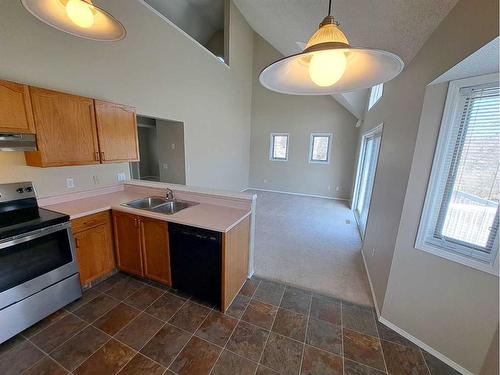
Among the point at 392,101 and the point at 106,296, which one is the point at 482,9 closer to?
the point at 392,101

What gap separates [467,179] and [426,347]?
4.67ft

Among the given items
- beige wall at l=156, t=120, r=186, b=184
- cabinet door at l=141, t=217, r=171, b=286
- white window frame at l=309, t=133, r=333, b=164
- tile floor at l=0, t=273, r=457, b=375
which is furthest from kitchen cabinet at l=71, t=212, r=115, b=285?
white window frame at l=309, t=133, r=333, b=164

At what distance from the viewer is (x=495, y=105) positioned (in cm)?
135

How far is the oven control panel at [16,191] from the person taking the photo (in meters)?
1.81

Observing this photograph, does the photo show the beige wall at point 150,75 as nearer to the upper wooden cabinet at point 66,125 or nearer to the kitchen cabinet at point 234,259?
the upper wooden cabinet at point 66,125

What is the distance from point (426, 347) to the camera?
67.6 inches


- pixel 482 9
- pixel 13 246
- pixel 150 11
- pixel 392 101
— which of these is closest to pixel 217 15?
pixel 150 11

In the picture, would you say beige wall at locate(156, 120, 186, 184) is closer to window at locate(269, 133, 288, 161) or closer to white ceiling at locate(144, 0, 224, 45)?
white ceiling at locate(144, 0, 224, 45)

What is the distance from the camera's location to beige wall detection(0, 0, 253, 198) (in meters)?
1.98

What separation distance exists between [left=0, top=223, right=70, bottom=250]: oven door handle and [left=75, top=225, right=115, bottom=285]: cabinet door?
232 millimetres

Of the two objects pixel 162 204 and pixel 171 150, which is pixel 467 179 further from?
pixel 171 150

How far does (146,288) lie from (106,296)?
0.38 metres

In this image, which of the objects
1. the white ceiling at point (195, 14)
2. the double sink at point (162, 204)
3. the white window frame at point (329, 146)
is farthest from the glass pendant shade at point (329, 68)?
the white window frame at point (329, 146)

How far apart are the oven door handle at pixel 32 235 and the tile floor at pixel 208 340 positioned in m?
0.83
